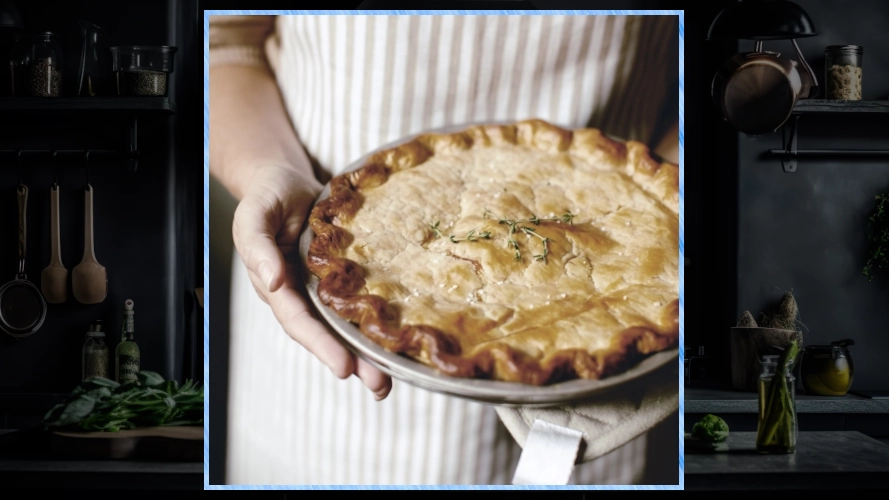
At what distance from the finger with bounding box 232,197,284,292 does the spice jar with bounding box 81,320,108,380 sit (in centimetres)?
128

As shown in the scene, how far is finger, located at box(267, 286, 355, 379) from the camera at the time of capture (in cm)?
185

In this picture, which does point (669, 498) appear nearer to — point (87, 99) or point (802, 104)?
point (802, 104)

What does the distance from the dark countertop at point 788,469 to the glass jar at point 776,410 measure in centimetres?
3

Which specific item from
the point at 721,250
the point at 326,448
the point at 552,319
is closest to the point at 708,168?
the point at 721,250

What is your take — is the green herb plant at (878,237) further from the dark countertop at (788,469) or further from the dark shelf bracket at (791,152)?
the dark countertop at (788,469)

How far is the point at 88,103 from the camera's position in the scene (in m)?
2.86

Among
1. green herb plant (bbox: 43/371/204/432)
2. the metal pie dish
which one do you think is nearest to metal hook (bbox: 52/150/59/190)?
green herb plant (bbox: 43/371/204/432)

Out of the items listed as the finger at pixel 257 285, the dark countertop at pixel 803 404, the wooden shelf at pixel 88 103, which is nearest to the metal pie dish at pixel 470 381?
the finger at pixel 257 285

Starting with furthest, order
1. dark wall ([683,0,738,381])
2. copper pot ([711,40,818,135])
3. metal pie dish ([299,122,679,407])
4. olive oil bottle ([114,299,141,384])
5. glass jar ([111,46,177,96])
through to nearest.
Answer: dark wall ([683,0,738,381])
olive oil bottle ([114,299,141,384])
glass jar ([111,46,177,96])
copper pot ([711,40,818,135])
metal pie dish ([299,122,679,407])

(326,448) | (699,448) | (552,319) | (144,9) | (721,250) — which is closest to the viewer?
(552,319)

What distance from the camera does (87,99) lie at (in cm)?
286

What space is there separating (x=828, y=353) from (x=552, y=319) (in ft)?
5.07

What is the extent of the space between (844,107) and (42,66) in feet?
8.85

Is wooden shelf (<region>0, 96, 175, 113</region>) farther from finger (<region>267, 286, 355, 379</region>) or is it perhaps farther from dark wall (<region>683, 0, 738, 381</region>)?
dark wall (<region>683, 0, 738, 381</region>)
